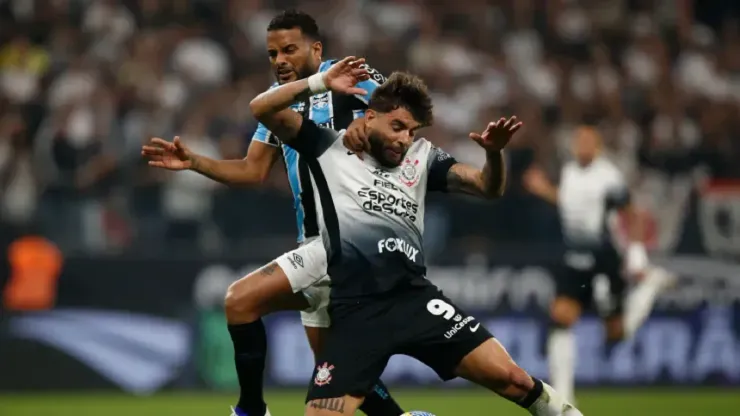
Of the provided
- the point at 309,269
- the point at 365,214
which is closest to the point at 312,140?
the point at 365,214

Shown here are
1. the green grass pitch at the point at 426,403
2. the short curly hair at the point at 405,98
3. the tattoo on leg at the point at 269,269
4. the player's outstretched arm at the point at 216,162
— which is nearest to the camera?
the short curly hair at the point at 405,98

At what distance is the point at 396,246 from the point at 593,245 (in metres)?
6.10

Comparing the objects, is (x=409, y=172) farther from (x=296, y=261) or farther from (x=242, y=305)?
(x=242, y=305)

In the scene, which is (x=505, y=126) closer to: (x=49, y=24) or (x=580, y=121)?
(x=580, y=121)

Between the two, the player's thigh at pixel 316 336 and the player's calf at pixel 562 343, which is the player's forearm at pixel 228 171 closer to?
the player's thigh at pixel 316 336

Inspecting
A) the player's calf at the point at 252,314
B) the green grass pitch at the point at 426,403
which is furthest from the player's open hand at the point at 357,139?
the green grass pitch at the point at 426,403

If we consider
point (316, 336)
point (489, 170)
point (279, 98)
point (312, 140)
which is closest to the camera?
point (279, 98)

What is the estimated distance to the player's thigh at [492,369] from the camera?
704 cm

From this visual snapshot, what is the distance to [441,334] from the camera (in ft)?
23.3

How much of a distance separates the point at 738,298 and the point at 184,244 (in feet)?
18.5

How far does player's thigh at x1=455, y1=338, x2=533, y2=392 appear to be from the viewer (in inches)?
277

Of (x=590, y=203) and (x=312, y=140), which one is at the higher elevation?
(x=312, y=140)

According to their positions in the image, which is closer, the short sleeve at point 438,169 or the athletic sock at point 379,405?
the short sleeve at point 438,169

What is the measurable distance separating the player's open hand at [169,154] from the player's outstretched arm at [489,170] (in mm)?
1451
